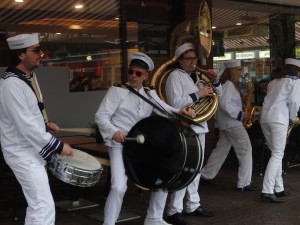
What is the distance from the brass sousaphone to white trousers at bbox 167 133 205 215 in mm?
275

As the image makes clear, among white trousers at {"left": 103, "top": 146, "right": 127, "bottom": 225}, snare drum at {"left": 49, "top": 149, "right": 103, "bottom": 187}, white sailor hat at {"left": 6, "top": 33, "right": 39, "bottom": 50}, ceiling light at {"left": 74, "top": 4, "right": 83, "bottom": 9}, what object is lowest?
white trousers at {"left": 103, "top": 146, "right": 127, "bottom": 225}

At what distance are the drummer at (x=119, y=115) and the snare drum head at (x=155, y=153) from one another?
4.5 inches

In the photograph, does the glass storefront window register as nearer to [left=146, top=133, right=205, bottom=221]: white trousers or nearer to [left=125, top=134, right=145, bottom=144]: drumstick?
[left=146, top=133, right=205, bottom=221]: white trousers

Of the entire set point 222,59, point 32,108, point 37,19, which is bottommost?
point 32,108

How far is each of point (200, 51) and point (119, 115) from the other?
Result: 6.41 feet

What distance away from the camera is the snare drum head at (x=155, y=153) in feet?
14.2

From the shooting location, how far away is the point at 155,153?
4.47 metres

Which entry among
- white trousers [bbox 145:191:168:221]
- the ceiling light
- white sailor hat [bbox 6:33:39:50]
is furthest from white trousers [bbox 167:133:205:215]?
the ceiling light

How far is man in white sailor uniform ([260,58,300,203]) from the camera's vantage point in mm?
6199

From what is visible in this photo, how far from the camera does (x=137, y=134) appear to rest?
4.46m

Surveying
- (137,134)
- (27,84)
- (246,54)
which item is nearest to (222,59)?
(246,54)

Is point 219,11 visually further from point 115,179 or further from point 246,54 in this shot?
point 115,179

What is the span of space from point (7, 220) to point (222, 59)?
4.88 meters

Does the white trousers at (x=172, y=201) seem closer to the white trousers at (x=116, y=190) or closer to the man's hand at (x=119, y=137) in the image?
the white trousers at (x=116, y=190)
